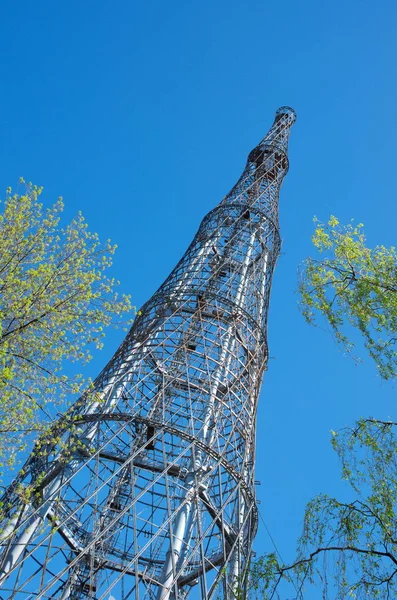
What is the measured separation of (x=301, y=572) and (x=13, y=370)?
494 cm

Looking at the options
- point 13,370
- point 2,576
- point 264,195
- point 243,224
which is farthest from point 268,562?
point 264,195

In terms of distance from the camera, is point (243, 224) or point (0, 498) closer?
point (0, 498)

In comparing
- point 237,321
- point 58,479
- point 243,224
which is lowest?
point 58,479

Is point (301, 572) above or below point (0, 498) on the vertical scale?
below

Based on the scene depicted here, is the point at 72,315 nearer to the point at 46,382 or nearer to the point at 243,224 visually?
the point at 46,382

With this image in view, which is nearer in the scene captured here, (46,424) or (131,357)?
(46,424)

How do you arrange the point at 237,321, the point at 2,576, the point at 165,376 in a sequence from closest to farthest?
the point at 2,576 → the point at 165,376 → the point at 237,321

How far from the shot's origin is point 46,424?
865 cm

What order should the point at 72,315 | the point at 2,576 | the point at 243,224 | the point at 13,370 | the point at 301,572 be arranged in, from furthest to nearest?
1. the point at 243,224
2. the point at 2,576
3. the point at 72,315
4. the point at 13,370
5. the point at 301,572

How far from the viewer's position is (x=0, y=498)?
39.9 ft

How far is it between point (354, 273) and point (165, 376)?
337 inches

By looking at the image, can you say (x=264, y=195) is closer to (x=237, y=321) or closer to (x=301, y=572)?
(x=237, y=321)

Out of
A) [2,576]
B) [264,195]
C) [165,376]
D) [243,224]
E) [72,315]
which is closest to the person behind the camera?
[72,315]

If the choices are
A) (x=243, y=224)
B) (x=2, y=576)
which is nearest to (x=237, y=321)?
(x=243, y=224)
